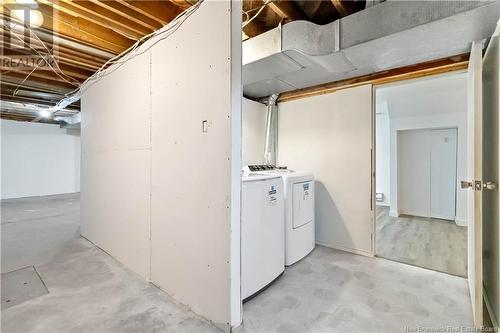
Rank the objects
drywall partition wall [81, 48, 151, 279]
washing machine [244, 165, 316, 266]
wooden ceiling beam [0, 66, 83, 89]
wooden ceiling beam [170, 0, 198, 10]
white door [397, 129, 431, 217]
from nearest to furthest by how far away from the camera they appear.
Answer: wooden ceiling beam [170, 0, 198, 10] → drywall partition wall [81, 48, 151, 279] → washing machine [244, 165, 316, 266] → wooden ceiling beam [0, 66, 83, 89] → white door [397, 129, 431, 217]

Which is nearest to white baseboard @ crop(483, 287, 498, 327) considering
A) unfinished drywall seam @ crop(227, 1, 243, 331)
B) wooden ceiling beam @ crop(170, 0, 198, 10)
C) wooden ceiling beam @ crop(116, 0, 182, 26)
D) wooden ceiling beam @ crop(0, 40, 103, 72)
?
unfinished drywall seam @ crop(227, 1, 243, 331)

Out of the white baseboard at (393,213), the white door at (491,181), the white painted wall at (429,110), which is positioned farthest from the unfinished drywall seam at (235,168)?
the white baseboard at (393,213)

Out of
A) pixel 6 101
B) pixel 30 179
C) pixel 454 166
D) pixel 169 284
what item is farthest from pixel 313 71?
pixel 30 179

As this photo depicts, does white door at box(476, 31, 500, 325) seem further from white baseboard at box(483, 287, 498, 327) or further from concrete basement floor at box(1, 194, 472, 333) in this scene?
concrete basement floor at box(1, 194, 472, 333)

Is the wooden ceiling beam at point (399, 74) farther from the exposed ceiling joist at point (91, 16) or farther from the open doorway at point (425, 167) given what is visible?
the exposed ceiling joist at point (91, 16)

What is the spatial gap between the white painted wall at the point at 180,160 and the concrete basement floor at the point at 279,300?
211 millimetres

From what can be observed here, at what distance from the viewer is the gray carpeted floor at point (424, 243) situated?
2.87 metres

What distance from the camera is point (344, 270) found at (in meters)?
2.69

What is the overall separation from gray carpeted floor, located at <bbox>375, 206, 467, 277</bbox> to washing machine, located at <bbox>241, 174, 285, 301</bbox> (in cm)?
167

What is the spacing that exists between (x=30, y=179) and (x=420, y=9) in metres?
9.75

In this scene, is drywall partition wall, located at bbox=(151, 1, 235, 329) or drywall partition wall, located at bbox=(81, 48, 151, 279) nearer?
drywall partition wall, located at bbox=(151, 1, 235, 329)

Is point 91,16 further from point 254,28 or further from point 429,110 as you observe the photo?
point 429,110

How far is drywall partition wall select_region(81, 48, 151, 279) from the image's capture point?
2455 mm

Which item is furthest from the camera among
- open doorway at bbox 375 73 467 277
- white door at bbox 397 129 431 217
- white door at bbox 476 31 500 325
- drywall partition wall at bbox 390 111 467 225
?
white door at bbox 397 129 431 217
